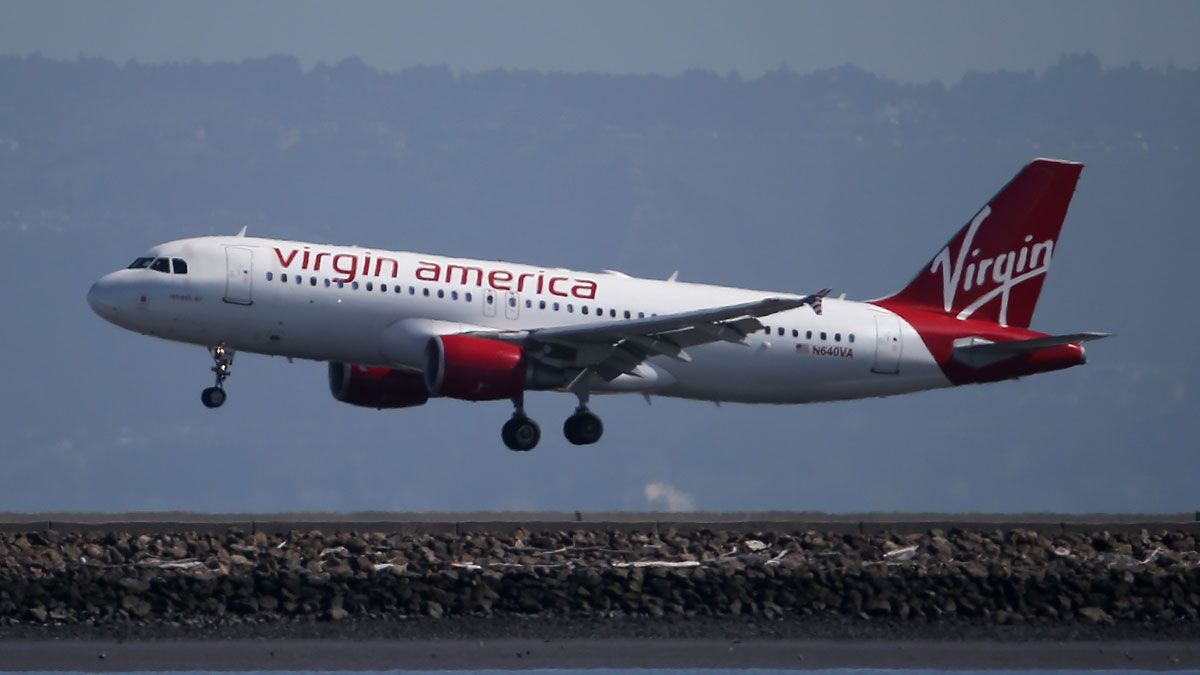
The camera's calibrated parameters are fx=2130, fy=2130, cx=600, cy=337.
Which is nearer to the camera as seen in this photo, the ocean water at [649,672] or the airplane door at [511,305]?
the ocean water at [649,672]

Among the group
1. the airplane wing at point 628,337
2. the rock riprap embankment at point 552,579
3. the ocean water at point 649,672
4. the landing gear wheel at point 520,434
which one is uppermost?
the airplane wing at point 628,337

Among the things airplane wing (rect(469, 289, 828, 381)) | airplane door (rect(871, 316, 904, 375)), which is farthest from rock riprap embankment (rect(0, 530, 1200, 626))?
airplane door (rect(871, 316, 904, 375))

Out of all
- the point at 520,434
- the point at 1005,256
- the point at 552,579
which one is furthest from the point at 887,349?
the point at 552,579

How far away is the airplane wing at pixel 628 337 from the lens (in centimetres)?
Answer: 3934

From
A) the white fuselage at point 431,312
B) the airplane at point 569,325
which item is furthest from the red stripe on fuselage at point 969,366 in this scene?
the white fuselage at point 431,312

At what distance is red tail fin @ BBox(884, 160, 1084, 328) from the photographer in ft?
150

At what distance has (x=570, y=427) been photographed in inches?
1692

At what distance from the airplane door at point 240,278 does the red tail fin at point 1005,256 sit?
13.8 m

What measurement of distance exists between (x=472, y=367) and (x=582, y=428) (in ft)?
12.8

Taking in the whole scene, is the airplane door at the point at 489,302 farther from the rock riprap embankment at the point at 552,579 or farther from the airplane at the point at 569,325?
the rock riprap embankment at the point at 552,579

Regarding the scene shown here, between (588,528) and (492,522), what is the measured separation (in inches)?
58.2

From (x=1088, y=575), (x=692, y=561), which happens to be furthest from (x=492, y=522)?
(x=1088, y=575)

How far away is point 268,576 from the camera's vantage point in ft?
92.3

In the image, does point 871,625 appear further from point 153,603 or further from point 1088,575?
point 153,603
